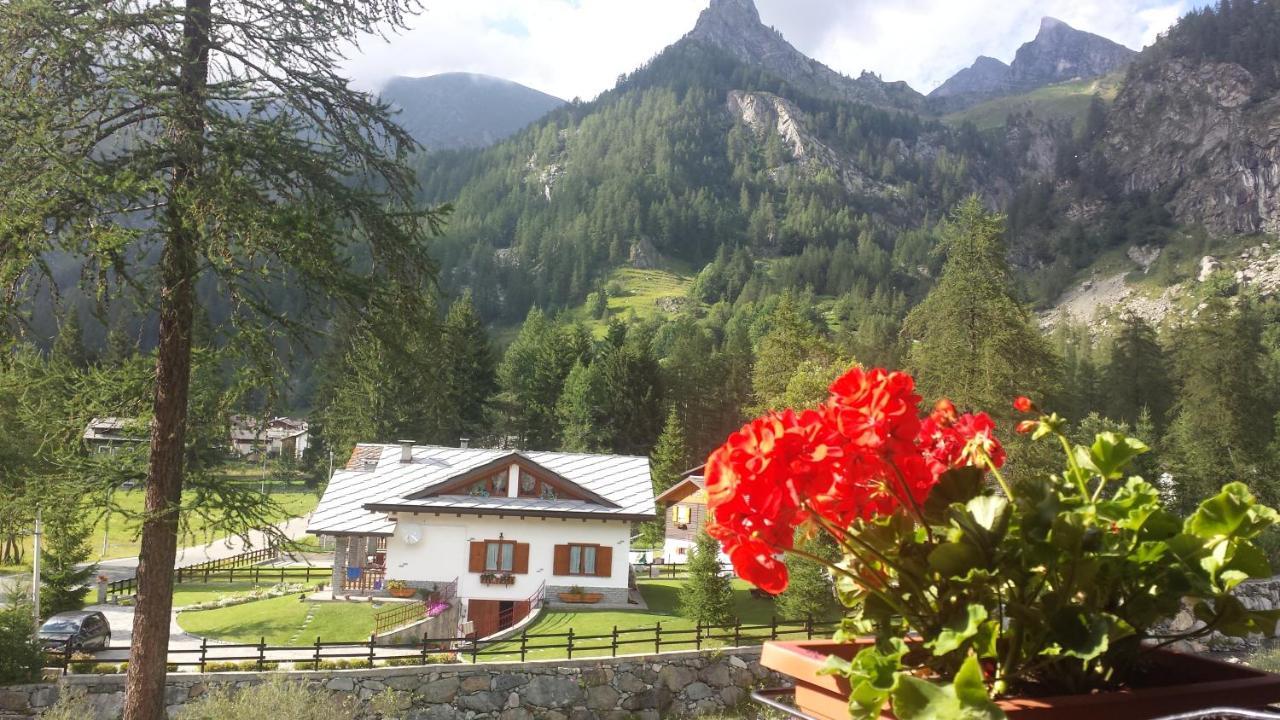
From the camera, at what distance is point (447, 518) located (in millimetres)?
26344

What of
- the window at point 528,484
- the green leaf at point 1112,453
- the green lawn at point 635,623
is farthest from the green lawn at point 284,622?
the green leaf at point 1112,453

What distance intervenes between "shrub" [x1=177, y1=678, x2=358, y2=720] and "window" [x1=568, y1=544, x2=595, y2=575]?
1078 centimetres

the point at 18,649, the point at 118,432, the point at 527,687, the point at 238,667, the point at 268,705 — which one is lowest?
the point at 527,687

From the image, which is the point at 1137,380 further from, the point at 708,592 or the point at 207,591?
the point at 207,591

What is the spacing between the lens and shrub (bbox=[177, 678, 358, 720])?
1326 cm

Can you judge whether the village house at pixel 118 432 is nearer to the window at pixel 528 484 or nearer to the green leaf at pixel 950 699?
the green leaf at pixel 950 699

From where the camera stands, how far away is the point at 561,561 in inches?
1047

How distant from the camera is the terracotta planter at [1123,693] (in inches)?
64.5

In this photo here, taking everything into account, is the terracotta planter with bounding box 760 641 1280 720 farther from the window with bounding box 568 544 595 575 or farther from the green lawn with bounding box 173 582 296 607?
the green lawn with bounding box 173 582 296 607

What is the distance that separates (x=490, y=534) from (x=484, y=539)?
0.25 metres

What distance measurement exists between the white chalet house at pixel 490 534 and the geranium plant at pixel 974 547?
82.7 feet

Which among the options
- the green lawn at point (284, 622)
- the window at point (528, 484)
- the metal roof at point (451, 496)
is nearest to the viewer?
the green lawn at point (284, 622)

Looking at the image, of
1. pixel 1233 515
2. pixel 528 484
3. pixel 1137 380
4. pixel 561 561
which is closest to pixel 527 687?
pixel 561 561

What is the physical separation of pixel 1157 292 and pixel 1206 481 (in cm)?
10288
